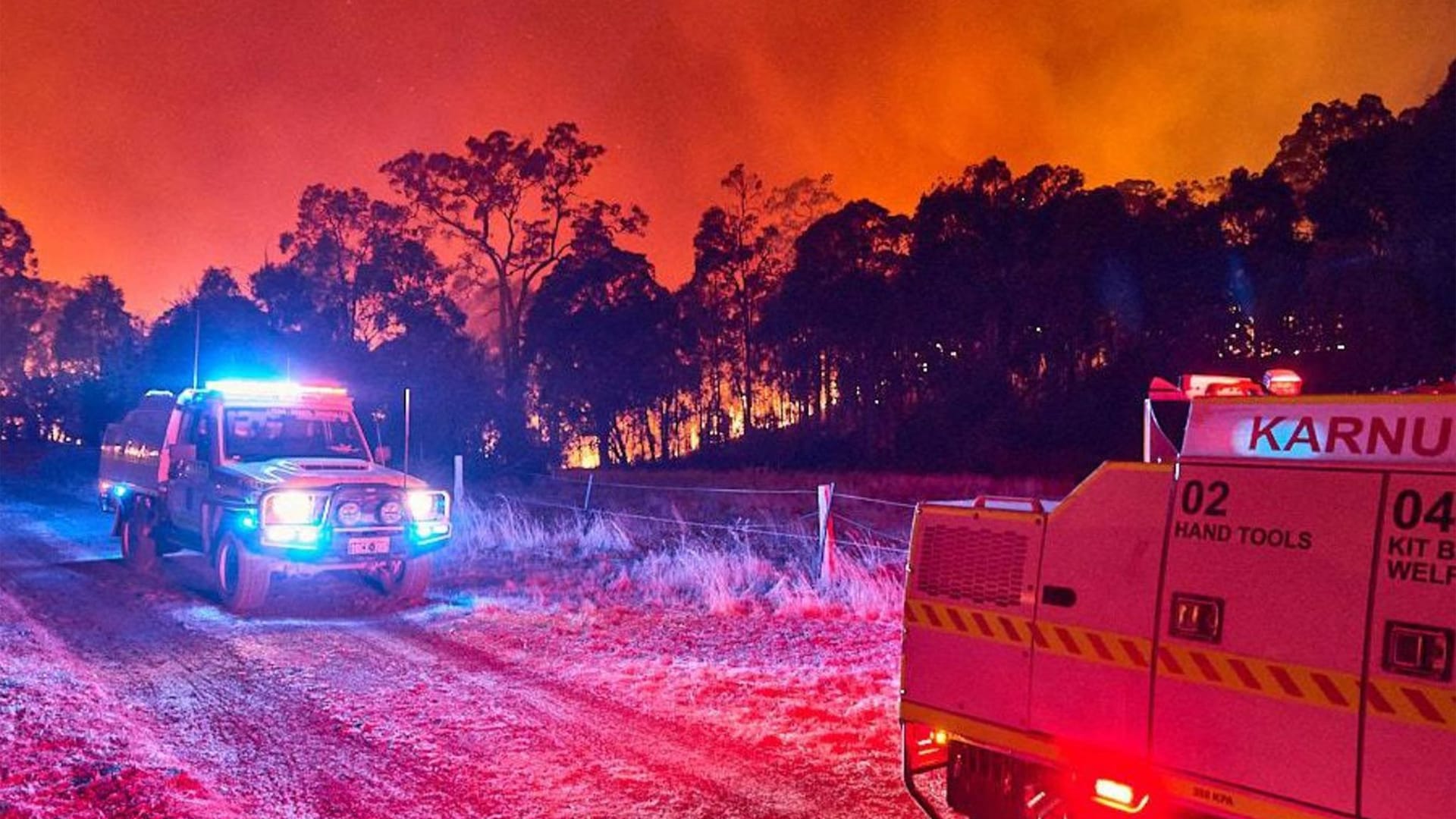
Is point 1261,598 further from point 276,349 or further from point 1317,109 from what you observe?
point 1317,109

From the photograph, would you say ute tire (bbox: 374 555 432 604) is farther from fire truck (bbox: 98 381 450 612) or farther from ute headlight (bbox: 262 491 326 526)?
ute headlight (bbox: 262 491 326 526)

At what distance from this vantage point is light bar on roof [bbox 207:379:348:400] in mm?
13312

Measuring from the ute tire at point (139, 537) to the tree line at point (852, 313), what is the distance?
14.6 metres

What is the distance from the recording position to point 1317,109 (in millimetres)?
38406

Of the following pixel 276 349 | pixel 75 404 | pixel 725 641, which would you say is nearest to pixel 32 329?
pixel 75 404

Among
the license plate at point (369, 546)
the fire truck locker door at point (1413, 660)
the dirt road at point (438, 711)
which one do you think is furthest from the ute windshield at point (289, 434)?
the fire truck locker door at point (1413, 660)

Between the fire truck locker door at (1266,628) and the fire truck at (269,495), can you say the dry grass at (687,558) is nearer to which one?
the fire truck at (269,495)

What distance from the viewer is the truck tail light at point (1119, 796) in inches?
153

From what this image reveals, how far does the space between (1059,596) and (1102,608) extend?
19 cm

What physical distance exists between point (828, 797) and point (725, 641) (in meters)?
4.21

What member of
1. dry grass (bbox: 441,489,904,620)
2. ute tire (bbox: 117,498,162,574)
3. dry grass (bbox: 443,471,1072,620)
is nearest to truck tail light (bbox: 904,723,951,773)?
dry grass (bbox: 443,471,1072,620)

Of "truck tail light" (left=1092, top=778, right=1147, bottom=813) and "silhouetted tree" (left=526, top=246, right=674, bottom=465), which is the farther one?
"silhouetted tree" (left=526, top=246, right=674, bottom=465)

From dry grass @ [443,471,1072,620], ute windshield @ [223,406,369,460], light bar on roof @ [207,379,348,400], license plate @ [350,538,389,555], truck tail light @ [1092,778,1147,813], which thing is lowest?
dry grass @ [443,471,1072,620]

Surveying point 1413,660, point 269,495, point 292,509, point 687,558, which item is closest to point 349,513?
point 292,509
